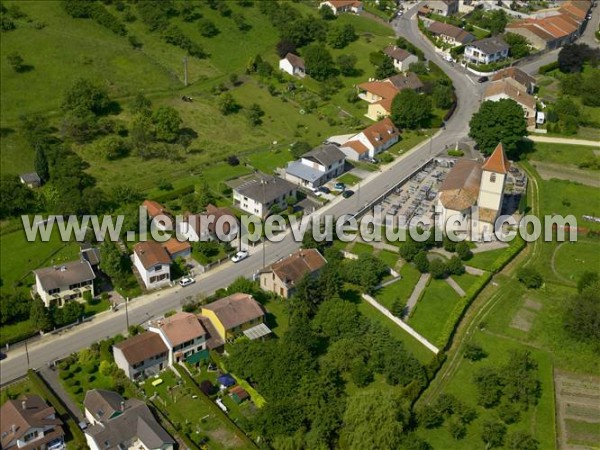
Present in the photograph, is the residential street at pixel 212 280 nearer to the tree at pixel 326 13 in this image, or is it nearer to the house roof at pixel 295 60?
the house roof at pixel 295 60

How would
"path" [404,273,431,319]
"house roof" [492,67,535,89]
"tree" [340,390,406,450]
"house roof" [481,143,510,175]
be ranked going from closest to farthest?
"tree" [340,390,406,450]
"path" [404,273,431,319]
"house roof" [481,143,510,175]
"house roof" [492,67,535,89]

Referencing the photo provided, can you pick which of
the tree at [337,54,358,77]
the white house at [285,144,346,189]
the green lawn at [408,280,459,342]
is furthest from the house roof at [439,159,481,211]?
the tree at [337,54,358,77]

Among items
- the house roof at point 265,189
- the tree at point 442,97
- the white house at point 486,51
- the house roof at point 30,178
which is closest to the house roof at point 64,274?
the house roof at point 30,178

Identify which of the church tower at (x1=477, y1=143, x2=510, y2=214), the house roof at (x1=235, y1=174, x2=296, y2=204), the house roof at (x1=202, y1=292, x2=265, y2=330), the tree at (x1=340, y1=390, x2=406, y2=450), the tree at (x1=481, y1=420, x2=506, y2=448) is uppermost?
the church tower at (x1=477, y1=143, x2=510, y2=214)

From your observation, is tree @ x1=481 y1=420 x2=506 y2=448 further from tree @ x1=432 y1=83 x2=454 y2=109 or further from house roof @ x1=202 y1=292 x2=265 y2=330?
tree @ x1=432 y1=83 x2=454 y2=109

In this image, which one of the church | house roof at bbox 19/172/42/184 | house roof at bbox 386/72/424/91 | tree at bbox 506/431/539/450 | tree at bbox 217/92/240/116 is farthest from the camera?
house roof at bbox 386/72/424/91
